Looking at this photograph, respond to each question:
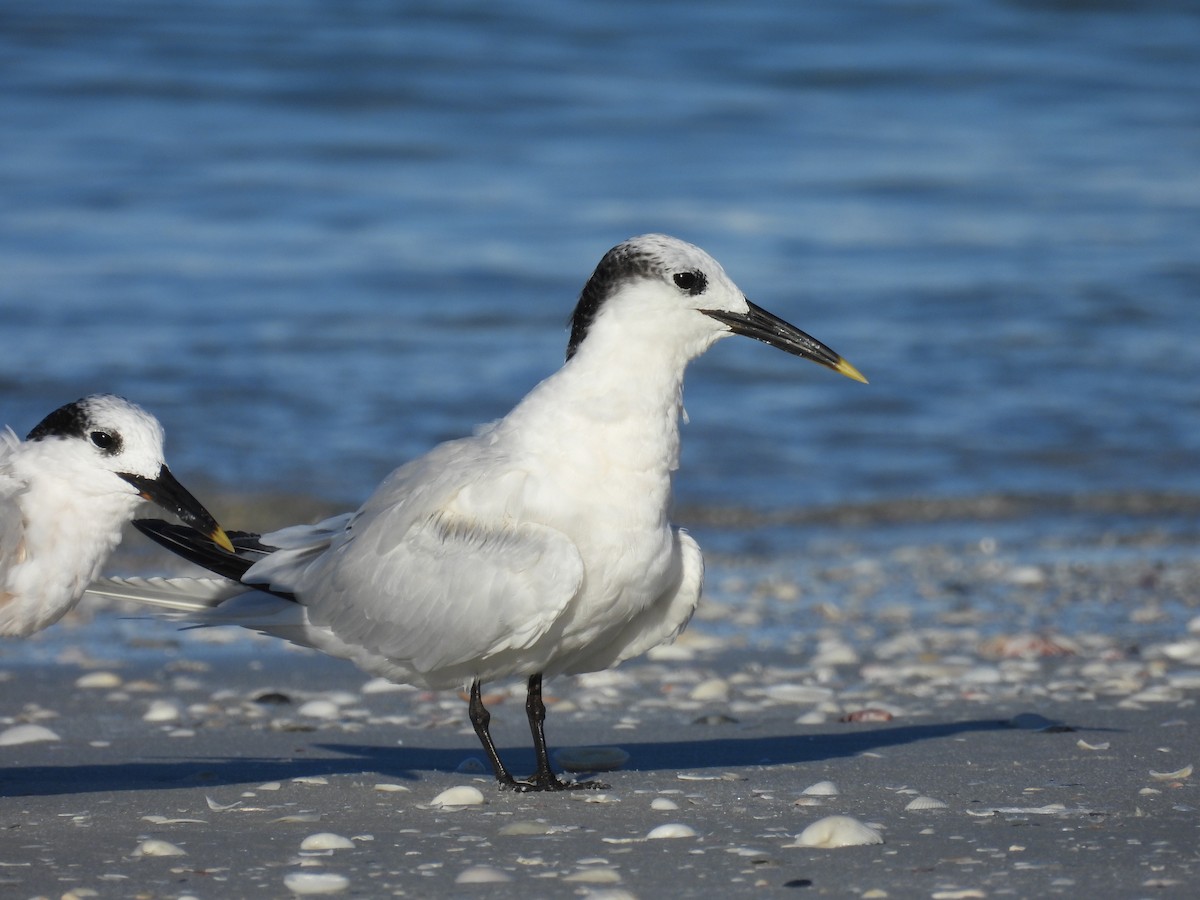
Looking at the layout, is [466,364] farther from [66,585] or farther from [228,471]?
[66,585]

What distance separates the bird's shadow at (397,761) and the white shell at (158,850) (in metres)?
0.62

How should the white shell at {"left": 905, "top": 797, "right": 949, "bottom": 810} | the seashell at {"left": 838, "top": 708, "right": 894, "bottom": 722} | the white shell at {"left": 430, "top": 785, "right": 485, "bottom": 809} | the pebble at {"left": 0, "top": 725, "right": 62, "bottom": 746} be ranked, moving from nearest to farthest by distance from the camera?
the white shell at {"left": 905, "top": 797, "right": 949, "bottom": 810}
the white shell at {"left": 430, "top": 785, "right": 485, "bottom": 809}
the pebble at {"left": 0, "top": 725, "right": 62, "bottom": 746}
the seashell at {"left": 838, "top": 708, "right": 894, "bottom": 722}

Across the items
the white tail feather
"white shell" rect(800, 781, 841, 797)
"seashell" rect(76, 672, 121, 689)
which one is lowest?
"white shell" rect(800, 781, 841, 797)

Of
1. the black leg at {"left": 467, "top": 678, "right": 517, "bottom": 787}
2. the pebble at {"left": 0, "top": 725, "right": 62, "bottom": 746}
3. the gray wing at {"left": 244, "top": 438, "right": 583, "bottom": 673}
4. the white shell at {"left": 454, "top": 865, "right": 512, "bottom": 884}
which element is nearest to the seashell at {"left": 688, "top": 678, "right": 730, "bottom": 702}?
the black leg at {"left": 467, "top": 678, "right": 517, "bottom": 787}

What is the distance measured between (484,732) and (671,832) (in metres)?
0.75

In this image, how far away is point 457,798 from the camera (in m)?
3.62

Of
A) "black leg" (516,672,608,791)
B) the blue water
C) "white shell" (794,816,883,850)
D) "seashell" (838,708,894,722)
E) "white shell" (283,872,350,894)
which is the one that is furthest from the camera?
the blue water

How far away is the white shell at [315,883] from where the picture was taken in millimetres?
2875

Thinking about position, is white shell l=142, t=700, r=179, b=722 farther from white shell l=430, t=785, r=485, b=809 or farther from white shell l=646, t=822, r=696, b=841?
white shell l=646, t=822, r=696, b=841

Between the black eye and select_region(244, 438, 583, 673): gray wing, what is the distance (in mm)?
578

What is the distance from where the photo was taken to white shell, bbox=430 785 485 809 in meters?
3.61

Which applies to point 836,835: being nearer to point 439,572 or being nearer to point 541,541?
point 541,541

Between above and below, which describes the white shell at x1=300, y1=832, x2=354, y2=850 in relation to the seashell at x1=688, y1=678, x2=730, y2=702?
above

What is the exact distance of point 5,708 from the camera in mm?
4758
